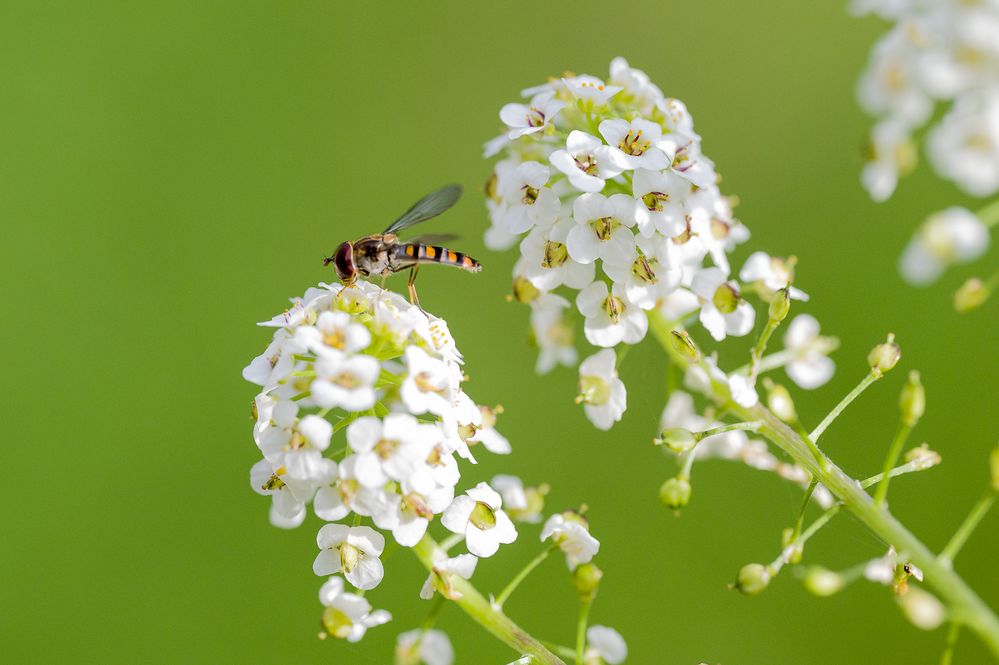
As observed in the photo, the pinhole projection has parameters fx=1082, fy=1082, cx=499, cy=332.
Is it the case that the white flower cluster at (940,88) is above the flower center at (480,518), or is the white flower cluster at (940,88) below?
above

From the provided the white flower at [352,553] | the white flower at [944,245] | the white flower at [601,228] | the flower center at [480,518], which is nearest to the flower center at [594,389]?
the white flower at [601,228]

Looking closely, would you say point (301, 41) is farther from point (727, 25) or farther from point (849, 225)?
point (849, 225)

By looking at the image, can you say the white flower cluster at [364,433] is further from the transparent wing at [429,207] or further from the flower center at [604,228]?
the transparent wing at [429,207]

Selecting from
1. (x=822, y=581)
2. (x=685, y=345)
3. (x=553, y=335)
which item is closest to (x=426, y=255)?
(x=553, y=335)

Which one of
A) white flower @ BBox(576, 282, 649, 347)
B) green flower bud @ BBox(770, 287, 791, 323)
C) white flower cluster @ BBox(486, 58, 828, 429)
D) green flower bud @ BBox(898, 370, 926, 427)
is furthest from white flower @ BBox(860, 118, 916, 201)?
white flower @ BBox(576, 282, 649, 347)

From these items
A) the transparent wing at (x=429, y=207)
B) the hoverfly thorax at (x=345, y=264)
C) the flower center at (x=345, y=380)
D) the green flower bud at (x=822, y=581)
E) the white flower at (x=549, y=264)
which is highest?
the transparent wing at (x=429, y=207)

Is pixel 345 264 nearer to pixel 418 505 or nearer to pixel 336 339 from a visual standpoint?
pixel 336 339

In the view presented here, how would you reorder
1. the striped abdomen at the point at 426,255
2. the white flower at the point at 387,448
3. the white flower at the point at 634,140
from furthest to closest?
the striped abdomen at the point at 426,255 < the white flower at the point at 634,140 < the white flower at the point at 387,448
